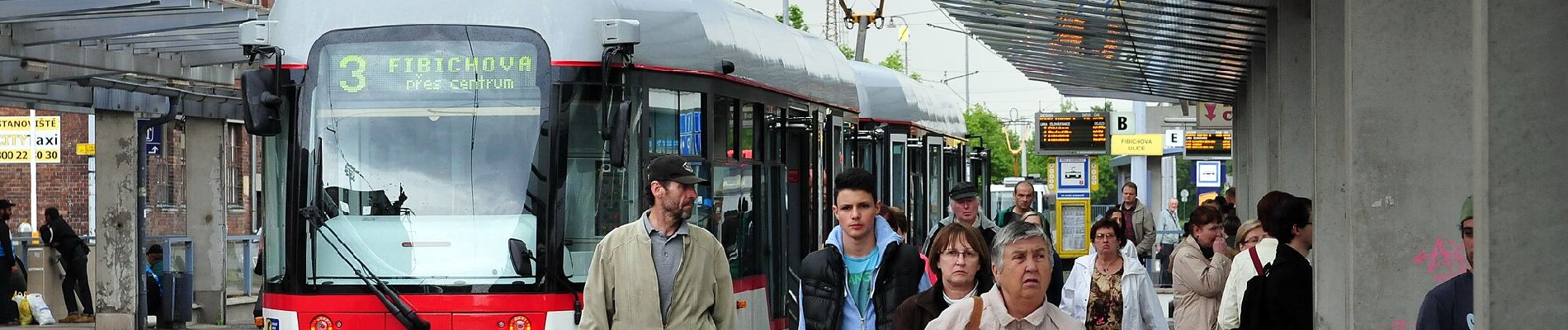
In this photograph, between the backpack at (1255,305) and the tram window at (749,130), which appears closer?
the backpack at (1255,305)

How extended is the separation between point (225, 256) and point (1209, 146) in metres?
17.7

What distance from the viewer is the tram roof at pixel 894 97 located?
20.5 meters

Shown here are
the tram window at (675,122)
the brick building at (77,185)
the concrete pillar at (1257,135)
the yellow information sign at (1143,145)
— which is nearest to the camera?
the tram window at (675,122)

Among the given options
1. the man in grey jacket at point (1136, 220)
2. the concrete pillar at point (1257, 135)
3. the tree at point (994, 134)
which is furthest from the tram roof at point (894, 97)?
the tree at point (994, 134)

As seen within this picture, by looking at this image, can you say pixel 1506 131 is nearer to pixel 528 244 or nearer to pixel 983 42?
pixel 528 244

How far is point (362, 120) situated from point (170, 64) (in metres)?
9.29

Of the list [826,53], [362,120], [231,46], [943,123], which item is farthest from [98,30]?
[943,123]

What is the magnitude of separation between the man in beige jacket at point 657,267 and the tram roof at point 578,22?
288 centimetres

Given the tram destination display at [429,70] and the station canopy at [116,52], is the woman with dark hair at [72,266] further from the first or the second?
the tram destination display at [429,70]

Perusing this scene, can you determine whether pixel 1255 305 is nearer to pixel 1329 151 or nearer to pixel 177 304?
pixel 1329 151

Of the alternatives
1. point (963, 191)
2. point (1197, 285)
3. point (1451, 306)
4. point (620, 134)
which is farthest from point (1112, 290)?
point (1451, 306)

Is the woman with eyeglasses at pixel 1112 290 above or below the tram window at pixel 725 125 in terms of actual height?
below

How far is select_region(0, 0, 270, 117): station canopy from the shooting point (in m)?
15.6

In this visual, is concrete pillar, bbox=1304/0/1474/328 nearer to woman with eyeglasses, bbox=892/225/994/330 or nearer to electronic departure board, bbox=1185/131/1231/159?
woman with eyeglasses, bbox=892/225/994/330
